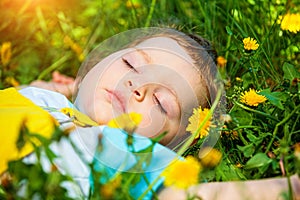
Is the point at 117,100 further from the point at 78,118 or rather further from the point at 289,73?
the point at 289,73

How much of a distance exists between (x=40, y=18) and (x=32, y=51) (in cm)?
17

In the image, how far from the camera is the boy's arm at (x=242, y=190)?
53.4 inches

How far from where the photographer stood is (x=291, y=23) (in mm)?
2092

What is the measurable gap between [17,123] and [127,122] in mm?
304

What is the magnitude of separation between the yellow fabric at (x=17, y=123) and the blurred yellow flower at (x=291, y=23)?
877 millimetres

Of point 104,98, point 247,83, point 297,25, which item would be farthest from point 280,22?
point 104,98

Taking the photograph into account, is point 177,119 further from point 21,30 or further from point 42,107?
point 21,30

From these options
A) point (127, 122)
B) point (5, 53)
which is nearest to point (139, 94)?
point (127, 122)

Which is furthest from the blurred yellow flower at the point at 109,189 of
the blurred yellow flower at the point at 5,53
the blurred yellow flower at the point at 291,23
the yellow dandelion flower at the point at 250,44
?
the blurred yellow flower at the point at 5,53

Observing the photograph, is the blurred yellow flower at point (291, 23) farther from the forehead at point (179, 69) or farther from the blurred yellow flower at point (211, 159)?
the blurred yellow flower at point (211, 159)

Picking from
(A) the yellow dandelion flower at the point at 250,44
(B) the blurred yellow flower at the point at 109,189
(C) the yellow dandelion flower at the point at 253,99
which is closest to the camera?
(B) the blurred yellow flower at the point at 109,189

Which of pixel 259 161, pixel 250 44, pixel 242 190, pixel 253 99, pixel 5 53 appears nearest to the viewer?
pixel 242 190

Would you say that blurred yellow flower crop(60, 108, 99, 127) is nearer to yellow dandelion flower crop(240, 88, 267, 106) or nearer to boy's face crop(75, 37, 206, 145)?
boy's face crop(75, 37, 206, 145)

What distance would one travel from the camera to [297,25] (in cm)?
206
